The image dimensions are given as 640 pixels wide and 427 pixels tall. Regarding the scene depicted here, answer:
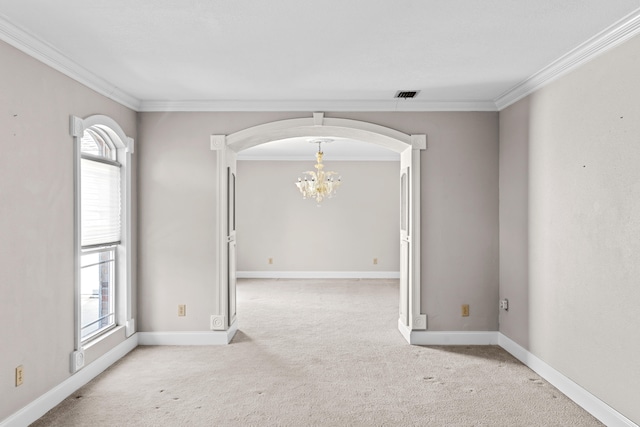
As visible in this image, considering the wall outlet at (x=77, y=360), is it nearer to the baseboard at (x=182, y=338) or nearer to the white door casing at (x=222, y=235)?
the baseboard at (x=182, y=338)

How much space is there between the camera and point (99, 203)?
14.4 feet

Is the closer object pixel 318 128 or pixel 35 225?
pixel 35 225

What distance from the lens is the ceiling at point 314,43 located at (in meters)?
2.71

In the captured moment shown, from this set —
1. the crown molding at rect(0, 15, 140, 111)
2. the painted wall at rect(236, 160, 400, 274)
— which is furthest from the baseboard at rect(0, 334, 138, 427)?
the painted wall at rect(236, 160, 400, 274)

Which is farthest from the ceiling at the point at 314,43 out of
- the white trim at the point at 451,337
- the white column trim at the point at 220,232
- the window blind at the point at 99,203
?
the white trim at the point at 451,337

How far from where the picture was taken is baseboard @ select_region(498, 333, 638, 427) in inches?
→ 121

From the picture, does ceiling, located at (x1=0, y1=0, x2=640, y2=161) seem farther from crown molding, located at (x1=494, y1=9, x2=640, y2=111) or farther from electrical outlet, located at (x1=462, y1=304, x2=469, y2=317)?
electrical outlet, located at (x1=462, y1=304, x2=469, y2=317)

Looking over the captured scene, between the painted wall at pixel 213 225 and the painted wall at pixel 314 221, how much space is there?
15.8 feet

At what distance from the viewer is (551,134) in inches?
155

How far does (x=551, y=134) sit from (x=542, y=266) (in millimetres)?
1102

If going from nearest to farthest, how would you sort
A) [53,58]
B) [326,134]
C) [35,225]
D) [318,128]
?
1. [35,225]
2. [53,58]
3. [318,128]
4. [326,134]

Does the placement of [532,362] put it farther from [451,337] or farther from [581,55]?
[581,55]

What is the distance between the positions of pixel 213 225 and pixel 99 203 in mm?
1151

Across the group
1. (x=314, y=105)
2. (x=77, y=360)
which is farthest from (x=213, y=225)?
(x=77, y=360)
